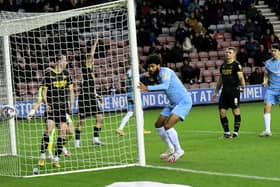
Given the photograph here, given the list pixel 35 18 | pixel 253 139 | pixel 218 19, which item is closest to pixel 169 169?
pixel 35 18

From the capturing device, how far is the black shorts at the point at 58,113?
1262 centimetres

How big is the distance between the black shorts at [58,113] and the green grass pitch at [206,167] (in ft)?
4.41

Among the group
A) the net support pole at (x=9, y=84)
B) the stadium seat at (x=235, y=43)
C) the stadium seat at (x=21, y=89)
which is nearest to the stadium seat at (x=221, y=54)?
the stadium seat at (x=235, y=43)

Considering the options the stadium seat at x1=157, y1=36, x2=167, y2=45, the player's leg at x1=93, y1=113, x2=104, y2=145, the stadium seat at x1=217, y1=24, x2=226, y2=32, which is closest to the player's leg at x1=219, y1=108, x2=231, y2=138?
the player's leg at x1=93, y1=113, x2=104, y2=145

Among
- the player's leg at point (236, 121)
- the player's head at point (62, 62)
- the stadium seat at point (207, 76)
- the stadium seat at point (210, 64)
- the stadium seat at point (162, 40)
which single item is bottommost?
the player's leg at point (236, 121)

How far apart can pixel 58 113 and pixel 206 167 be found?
2.74 metres

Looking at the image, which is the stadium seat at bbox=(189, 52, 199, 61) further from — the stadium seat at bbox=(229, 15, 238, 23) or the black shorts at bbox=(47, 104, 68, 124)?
the black shorts at bbox=(47, 104, 68, 124)

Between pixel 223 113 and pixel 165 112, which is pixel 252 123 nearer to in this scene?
pixel 223 113

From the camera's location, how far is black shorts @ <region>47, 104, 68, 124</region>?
41.4ft

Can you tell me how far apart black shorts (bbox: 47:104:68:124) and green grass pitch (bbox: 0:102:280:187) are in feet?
4.41

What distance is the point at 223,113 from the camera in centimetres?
1631

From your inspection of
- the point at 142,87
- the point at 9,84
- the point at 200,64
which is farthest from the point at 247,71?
the point at 142,87

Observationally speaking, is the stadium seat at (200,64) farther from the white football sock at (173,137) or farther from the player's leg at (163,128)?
the white football sock at (173,137)

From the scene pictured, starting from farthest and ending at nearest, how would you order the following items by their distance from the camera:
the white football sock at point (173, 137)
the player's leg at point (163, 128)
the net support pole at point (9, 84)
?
the net support pole at point (9, 84), the player's leg at point (163, 128), the white football sock at point (173, 137)
